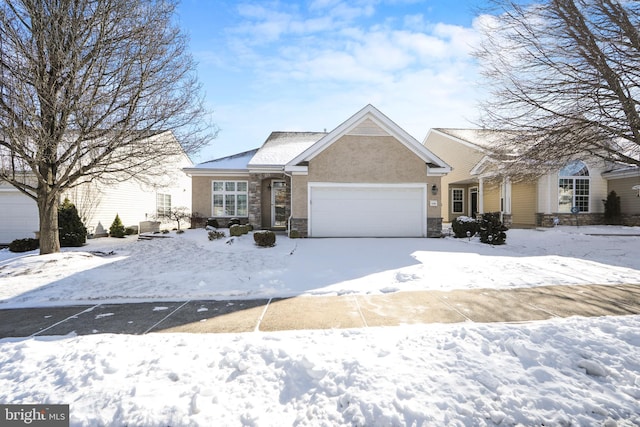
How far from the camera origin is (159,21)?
952cm

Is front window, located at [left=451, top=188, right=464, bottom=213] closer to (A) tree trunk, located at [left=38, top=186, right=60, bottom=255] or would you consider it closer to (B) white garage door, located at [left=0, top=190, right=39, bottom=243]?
(A) tree trunk, located at [left=38, top=186, right=60, bottom=255]

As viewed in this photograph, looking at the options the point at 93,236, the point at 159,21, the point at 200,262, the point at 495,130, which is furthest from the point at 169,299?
the point at 93,236

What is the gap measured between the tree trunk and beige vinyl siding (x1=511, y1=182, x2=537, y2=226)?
2173 cm

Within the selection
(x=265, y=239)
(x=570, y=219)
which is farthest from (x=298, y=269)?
(x=570, y=219)

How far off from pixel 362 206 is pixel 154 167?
8428mm

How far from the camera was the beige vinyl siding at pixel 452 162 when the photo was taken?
19934 mm

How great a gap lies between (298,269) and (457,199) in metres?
18.6

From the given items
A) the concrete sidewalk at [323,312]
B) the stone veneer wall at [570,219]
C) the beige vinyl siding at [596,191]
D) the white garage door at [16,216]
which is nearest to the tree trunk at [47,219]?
the concrete sidewalk at [323,312]

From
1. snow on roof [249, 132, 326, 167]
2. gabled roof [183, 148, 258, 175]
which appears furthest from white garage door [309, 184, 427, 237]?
gabled roof [183, 148, 258, 175]

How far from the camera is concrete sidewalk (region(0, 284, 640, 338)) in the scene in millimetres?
4309

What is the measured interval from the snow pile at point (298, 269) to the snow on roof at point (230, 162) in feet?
21.8

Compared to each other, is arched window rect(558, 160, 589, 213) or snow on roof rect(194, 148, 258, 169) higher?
snow on roof rect(194, 148, 258, 169)

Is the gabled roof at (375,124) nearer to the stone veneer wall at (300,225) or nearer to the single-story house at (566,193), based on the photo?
the stone veneer wall at (300,225)

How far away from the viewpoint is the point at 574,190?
56.5 feet
